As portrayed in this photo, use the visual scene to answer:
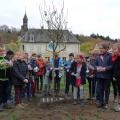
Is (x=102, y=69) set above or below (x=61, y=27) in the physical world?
below

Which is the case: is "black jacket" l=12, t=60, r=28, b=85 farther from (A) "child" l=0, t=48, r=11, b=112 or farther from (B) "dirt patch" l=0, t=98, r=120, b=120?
(B) "dirt patch" l=0, t=98, r=120, b=120

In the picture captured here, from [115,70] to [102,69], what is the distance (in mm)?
372

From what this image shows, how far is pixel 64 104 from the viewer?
41.0 feet

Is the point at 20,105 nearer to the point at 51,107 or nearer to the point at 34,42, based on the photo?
the point at 51,107

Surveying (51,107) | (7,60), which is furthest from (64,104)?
(7,60)

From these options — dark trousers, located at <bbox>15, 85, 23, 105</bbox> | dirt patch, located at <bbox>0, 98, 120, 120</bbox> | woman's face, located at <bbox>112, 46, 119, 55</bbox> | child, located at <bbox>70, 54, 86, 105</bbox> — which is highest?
woman's face, located at <bbox>112, 46, 119, 55</bbox>

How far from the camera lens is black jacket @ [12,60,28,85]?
1182 centimetres

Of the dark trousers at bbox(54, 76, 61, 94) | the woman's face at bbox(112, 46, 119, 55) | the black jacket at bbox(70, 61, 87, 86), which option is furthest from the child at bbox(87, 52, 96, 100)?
the dark trousers at bbox(54, 76, 61, 94)

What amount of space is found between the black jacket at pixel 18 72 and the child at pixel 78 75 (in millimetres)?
1612

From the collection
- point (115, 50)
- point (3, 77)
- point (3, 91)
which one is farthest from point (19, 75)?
point (115, 50)

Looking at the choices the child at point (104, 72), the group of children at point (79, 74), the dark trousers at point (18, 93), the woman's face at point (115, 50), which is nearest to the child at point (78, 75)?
the group of children at point (79, 74)

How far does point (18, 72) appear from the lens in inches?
467

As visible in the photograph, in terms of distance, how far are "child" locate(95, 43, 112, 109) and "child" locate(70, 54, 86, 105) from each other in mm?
968

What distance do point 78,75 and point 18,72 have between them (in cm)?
193
